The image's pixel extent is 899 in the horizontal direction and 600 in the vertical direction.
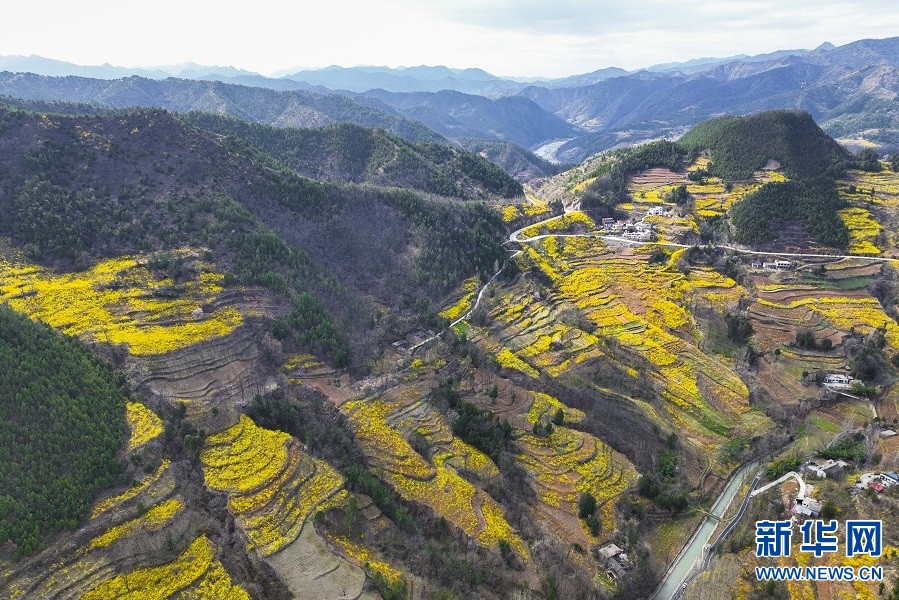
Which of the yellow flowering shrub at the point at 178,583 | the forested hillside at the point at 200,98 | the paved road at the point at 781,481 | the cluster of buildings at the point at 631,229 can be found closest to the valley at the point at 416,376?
the yellow flowering shrub at the point at 178,583

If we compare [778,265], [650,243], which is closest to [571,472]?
[650,243]

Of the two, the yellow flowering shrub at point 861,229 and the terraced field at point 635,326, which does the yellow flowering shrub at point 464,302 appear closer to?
the terraced field at point 635,326

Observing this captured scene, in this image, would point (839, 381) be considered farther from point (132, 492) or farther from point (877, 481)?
point (132, 492)

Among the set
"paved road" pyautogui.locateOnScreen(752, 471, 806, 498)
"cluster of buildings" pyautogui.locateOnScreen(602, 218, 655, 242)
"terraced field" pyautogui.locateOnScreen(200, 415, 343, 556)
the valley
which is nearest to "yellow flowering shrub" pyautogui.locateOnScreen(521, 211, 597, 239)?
the valley

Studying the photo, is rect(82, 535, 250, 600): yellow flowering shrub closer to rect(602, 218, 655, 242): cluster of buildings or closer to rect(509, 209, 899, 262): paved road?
rect(509, 209, 899, 262): paved road

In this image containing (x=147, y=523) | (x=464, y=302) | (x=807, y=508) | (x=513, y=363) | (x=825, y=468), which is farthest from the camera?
(x=464, y=302)

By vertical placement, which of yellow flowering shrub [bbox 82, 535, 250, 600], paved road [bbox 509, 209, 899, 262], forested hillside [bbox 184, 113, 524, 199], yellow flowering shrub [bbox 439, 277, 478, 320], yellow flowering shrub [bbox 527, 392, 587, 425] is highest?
forested hillside [bbox 184, 113, 524, 199]

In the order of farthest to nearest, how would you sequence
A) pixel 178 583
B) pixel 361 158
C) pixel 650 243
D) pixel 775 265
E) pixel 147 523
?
1. pixel 361 158
2. pixel 650 243
3. pixel 775 265
4. pixel 147 523
5. pixel 178 583
